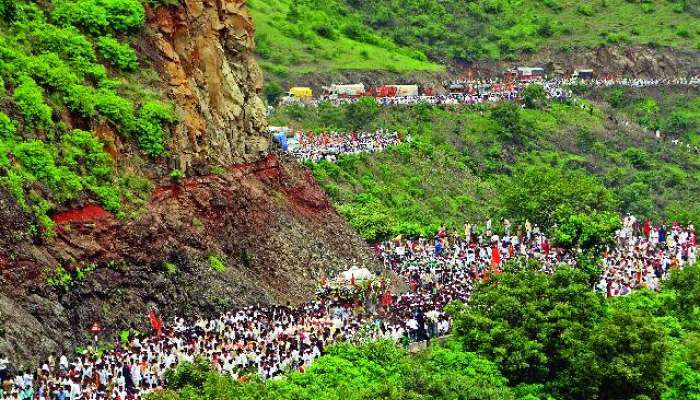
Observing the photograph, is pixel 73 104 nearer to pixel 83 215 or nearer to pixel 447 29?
pixel 83 215

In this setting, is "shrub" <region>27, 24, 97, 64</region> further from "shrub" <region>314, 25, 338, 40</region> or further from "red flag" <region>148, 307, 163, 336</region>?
"shrub" <region>314, 25, 338, 40</region>

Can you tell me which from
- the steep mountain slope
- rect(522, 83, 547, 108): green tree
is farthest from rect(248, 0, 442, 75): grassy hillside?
rect(522, 83, 547, 108): green tree

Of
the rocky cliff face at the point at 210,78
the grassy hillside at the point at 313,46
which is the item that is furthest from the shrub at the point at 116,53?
the grassy hillside at the point at 313,46

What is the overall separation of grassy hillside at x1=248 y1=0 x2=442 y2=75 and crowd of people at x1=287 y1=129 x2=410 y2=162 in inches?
588

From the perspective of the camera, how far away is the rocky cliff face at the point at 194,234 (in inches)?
1625

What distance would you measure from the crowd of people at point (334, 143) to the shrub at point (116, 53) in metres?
25.4

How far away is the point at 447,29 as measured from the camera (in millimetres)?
122125

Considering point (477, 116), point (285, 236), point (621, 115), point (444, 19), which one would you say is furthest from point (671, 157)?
point (285, 236)

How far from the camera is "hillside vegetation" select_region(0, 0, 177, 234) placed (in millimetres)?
44188

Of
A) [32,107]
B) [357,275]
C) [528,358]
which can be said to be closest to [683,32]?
[357,275]

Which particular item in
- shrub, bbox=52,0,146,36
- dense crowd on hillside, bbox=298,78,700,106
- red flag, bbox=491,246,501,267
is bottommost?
dense crowd on hillside, bbox=298,78,700,106

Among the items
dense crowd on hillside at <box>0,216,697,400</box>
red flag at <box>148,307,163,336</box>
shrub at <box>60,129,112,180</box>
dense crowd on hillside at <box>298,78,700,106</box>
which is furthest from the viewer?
dense crowd on hillside at <box>298,78,700,106</box>

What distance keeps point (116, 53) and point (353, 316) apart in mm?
13699

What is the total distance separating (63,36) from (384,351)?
58.2ft
